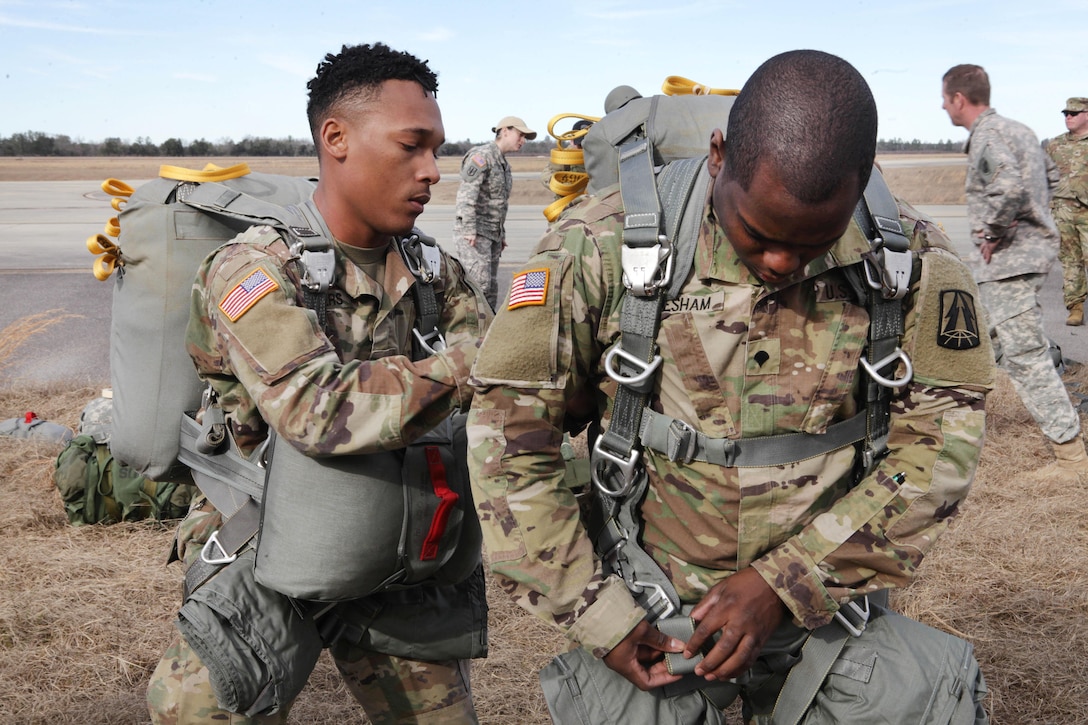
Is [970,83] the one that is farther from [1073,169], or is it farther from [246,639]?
[246,639]

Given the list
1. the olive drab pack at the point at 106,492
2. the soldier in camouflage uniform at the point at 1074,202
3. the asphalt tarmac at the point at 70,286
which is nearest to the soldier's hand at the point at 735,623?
the olive drab pack at the point at 106,492

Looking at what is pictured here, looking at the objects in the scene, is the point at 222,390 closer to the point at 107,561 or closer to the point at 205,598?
the point at 205,598

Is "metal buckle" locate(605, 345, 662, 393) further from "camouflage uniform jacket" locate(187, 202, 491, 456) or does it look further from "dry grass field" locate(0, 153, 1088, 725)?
"dry grass field" locate(0, 153, 1088, 725)

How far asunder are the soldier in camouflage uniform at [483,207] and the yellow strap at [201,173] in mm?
6842

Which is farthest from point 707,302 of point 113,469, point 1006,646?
point 113,469

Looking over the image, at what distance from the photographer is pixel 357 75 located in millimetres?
2416

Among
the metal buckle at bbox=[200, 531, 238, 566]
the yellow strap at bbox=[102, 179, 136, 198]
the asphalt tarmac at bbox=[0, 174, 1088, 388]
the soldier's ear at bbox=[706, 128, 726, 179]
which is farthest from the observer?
the asphalt tarmac at bbox=[0, 174, 1088, 388]

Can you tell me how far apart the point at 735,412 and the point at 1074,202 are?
32.9ft

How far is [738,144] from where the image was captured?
5.44 feet

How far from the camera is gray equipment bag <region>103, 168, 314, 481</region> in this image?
8.23 ft

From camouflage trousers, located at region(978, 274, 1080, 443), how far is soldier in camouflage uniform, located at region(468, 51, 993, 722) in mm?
4277

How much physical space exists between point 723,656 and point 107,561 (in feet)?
12.3

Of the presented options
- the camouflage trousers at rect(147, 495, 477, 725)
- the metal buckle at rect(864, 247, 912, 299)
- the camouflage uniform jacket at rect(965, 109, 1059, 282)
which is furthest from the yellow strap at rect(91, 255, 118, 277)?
the camouflage uniform jacket at rect(965, 109, 1059, 282)

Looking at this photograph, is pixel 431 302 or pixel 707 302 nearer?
pixel 707 302
